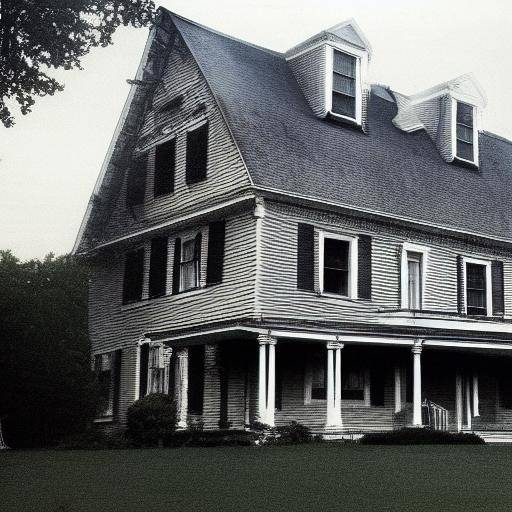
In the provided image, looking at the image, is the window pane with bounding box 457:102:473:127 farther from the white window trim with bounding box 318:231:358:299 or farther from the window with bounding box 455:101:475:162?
the white window trim with bounding box 318:231:358:299

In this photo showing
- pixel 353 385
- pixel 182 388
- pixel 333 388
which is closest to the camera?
pixel 333 388

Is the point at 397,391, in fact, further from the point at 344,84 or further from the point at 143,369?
the point at 344,84

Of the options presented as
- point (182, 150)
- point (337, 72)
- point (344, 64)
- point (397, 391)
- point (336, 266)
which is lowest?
point (397, 391)

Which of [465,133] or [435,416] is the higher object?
[465,133]

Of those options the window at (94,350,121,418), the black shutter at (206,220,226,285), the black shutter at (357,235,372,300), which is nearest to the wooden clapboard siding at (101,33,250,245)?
the black shutter at (206,220,226,285)

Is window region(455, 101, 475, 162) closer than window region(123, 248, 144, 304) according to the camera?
No

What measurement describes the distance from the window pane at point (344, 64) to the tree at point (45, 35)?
268 inches

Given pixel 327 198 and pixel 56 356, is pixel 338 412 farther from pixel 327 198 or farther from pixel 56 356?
pixel 56 356

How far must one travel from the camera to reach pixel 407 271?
25172 millimetres

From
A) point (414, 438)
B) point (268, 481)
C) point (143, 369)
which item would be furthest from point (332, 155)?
point (268, 481)

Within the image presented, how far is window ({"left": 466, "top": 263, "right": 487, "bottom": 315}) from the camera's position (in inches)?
1055

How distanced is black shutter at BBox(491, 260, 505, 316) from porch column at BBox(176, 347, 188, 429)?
9.64 metres

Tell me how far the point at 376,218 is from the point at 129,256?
25.8 ft

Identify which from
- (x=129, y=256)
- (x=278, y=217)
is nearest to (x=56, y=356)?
(x=129, y=256)
